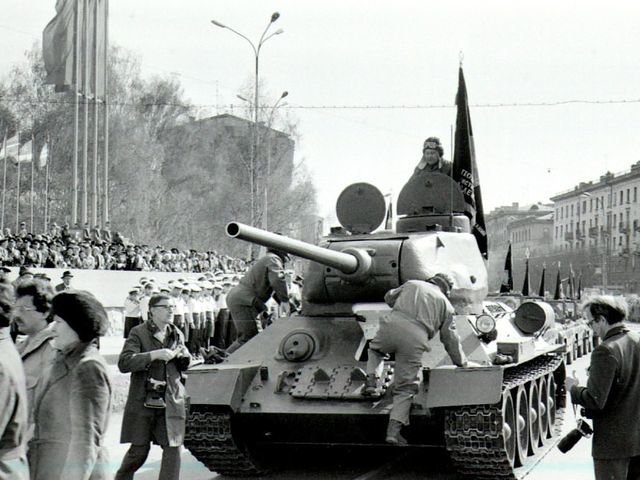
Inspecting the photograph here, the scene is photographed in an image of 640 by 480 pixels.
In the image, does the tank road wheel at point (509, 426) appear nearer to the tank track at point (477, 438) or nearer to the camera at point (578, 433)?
the tank track at point (477, 438)

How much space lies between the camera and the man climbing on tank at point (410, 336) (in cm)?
845

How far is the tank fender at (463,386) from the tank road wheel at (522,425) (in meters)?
1.23

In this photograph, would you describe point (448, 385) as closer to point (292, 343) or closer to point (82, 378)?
point (292, 343)

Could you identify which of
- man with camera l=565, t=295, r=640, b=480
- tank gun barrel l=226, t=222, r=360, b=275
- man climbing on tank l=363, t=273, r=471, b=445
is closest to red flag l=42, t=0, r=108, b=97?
tank gun barrel l=226, t=222, r=360, b=275

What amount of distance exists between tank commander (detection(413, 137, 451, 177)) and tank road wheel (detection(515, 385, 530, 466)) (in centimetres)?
346

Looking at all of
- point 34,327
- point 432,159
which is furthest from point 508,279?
point 34,327

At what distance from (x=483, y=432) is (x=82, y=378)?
4452 millimetres

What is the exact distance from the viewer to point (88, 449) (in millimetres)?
4500

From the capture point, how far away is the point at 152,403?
24.0 feet

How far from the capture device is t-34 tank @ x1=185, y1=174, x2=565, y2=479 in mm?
8398

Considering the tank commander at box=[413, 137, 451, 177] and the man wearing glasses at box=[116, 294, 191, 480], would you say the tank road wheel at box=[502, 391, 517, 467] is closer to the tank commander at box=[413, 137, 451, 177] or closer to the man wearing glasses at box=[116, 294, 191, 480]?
the man wearing glasses at box=[116, 294, 191, 480]

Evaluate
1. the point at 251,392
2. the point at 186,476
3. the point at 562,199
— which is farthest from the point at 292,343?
the point at 562,199

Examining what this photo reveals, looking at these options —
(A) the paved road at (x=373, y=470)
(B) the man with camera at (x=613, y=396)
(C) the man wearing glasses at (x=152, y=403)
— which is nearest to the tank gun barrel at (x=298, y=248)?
(C) the man wearing glasses at (x=152, y=403)

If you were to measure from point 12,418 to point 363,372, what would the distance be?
16.9 ft
